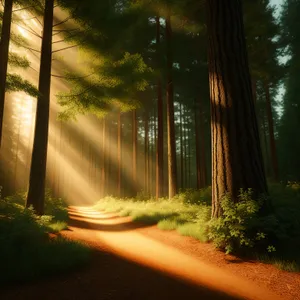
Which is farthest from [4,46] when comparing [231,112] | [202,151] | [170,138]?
[202,151]

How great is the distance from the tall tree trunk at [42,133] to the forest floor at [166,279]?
4.09 meters

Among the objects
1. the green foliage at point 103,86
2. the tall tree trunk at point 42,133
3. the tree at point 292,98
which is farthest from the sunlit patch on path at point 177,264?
the tree at point 292,98

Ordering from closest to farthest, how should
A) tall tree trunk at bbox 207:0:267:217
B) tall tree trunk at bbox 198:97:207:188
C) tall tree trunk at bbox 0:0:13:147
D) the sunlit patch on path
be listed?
the sunlit patch on path < tall tree trunk at bbox 207:0:267:217 < tall tree trunk at bbox 0:0:13:147 < tall tree trunk at bbox 198:97:207:188

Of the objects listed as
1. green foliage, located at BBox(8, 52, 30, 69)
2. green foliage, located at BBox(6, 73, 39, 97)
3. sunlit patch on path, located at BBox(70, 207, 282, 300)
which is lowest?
sunlit patch on path, located at BBox(70, 207, 282, 300)

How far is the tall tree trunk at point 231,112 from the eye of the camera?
5.41 m

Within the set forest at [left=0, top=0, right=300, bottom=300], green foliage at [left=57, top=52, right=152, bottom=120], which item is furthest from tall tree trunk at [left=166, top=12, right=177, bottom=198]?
green foliage at [left=57, top=52, right=152, bottom=120]

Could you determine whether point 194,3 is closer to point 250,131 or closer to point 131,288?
point 250,131

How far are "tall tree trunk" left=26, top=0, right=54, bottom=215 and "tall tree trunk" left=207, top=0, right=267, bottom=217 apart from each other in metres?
6.04

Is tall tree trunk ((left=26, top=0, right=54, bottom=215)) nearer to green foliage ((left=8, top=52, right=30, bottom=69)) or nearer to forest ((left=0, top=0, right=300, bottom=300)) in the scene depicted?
forest ((left=0, top=0, right=300, bottom=300))

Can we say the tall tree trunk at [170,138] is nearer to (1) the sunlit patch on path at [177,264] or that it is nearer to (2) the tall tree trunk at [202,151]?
(1) the sunlit patch on path at [177,264]

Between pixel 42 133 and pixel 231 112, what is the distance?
659 centimetres

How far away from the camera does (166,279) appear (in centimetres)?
403

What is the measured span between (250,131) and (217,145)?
2.47ft

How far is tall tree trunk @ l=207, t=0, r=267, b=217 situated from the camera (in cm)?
541
